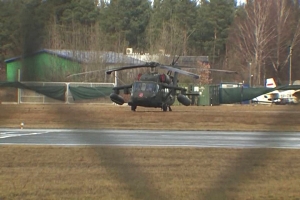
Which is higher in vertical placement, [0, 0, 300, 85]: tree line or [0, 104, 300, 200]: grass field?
[0, 0, 300, 85]: tree line

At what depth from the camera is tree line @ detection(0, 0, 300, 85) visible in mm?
1608

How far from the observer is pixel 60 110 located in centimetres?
183

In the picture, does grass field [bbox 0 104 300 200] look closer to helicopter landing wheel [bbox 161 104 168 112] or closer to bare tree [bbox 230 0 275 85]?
bare tree [bbox 230 0 275 85]

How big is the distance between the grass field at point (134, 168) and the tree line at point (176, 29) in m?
0.18

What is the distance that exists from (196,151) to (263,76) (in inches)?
518

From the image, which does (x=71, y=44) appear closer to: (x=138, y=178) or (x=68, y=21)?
(x=68, y=21)

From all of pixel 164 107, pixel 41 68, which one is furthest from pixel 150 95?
pixel 41 68

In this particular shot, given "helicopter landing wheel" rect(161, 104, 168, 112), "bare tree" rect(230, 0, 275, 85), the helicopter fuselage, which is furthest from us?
"helicopter landing wheel" rect(161, 104, 168, 112)

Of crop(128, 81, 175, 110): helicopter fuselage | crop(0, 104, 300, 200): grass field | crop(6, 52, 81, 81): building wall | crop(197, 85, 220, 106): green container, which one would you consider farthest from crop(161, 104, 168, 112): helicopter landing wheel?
crop(6, 52, 81, 81): building wall

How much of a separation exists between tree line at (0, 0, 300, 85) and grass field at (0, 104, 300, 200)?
0.18 m

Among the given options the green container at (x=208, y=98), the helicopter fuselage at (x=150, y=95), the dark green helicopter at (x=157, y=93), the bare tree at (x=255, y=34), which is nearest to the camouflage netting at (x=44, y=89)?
the bare tree at (x=255, y=34)

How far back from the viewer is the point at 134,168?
2158 millimetres

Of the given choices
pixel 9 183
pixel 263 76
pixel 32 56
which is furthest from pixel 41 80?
pixel 9 183

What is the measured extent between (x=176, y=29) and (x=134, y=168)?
0.51 metres
